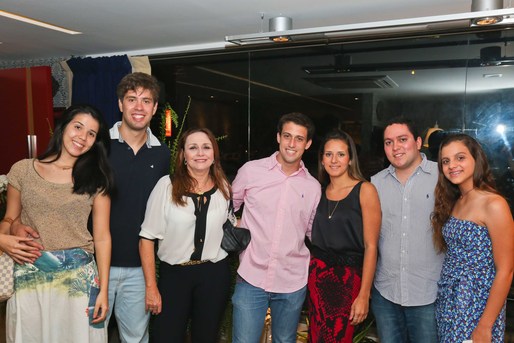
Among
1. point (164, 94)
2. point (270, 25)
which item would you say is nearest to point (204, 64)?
point (164, 94)

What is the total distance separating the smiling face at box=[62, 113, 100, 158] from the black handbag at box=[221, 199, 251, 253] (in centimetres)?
80

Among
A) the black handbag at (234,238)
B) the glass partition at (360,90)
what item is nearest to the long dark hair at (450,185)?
the black handbag at (234,238)

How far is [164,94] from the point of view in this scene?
4.57 meters

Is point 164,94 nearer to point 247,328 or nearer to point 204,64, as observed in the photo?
point 204,64

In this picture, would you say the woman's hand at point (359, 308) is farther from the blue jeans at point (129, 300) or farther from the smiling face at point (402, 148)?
the blue jeans at point (129, 300)

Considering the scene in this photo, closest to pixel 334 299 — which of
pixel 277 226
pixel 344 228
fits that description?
pixel 344 228

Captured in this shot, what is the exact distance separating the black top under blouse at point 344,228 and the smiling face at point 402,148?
23cm

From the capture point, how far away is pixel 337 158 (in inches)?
90.7

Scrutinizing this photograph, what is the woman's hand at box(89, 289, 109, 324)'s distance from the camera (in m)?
2.04

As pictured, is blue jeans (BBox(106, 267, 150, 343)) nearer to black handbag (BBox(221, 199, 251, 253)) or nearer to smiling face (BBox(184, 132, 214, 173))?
black handbag (BBox(221, 199, 251, 253))

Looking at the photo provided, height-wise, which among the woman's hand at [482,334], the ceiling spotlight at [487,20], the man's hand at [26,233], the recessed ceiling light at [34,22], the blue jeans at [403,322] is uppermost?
the recessed ceiling light at [34,22]

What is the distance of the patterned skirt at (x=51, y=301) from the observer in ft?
6.41

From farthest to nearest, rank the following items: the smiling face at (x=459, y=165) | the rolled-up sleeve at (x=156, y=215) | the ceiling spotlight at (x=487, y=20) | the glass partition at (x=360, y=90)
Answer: the glass partition at (x=360, y=90) → the ceiling spotlight at (x=487, y=20) → the rolled-up sleeve at (x=156, y=215) → the smiling face at (x=459, y=165)

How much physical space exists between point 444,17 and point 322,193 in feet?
3.85
